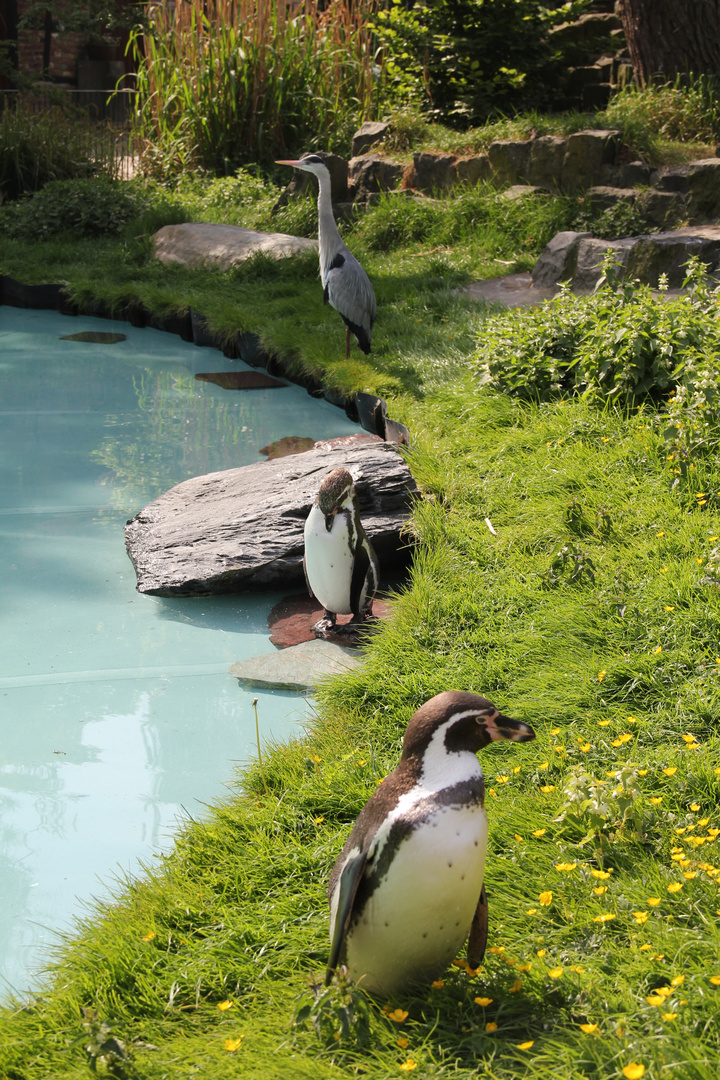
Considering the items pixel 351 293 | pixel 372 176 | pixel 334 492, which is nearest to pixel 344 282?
pixel 351 293

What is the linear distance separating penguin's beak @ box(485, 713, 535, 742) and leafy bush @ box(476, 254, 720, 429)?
2.46 m

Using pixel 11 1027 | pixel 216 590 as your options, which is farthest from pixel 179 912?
pixel 216 590

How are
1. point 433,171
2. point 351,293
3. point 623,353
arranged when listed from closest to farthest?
point 623,353 → point 351,293 → point 433,171

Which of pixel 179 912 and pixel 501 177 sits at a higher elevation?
pixel 501 177

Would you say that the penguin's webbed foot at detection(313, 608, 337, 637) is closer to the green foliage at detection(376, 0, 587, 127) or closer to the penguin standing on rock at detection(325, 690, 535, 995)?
the penguin standing on rock at detection(325, 690, 535, 995)

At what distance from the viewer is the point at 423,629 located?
329cm

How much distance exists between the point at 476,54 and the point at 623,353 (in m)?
7.14

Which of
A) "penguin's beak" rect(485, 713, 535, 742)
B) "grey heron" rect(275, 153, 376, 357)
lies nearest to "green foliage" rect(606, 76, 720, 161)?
"grey heron" rect(275, 153, 376, 357)

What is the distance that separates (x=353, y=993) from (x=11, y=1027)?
74 centimetres

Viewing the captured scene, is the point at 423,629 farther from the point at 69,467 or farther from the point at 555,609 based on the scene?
the point at 69,467

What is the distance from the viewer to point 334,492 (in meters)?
3.39

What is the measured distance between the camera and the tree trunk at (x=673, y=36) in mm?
8797

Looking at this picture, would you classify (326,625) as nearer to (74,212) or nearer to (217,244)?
(217,244)

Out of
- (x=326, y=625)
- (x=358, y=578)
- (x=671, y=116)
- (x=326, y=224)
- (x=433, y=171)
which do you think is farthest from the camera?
(x=433, y=171)
